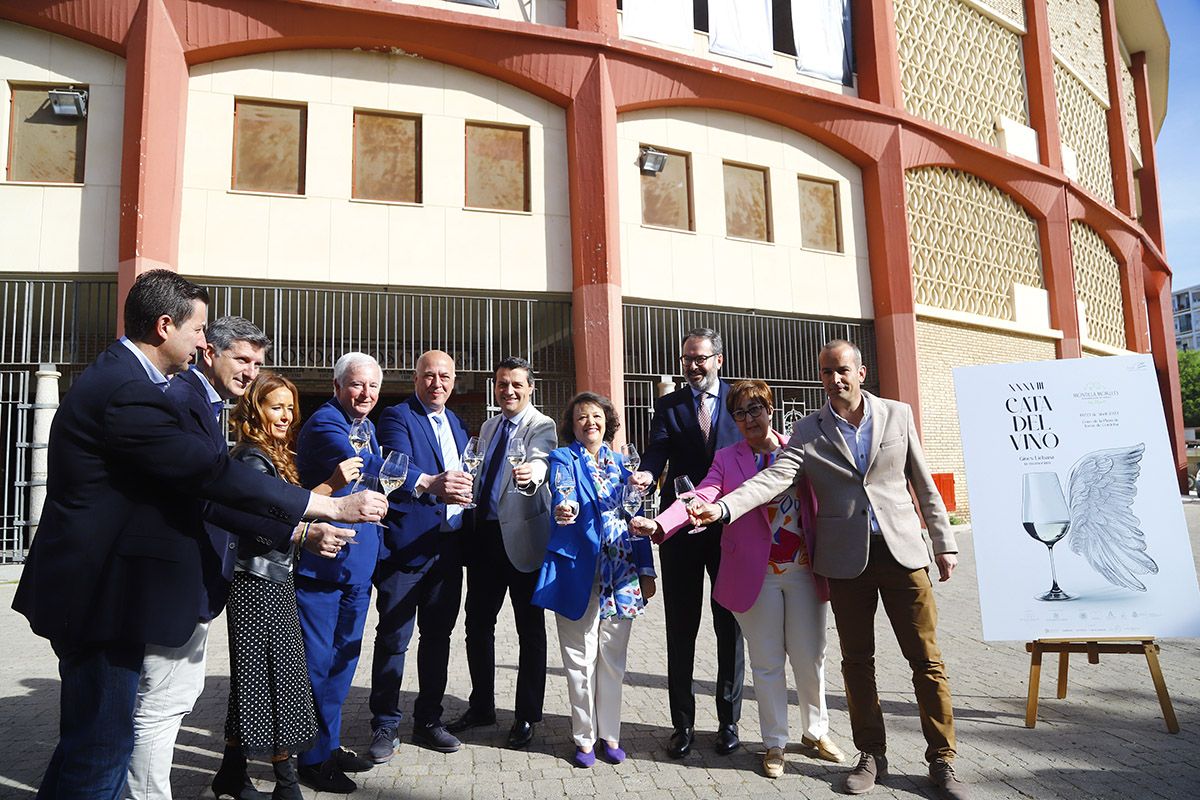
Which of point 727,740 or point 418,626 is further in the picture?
point 418,626

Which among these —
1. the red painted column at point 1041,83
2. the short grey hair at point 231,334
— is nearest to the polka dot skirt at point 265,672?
the short grey hair at point 231,334

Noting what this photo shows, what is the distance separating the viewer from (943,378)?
50.4ft

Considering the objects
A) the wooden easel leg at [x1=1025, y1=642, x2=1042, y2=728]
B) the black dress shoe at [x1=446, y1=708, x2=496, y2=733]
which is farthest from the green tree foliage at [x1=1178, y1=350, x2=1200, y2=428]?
the black dress shoe at [x1=446, y1=708, x2=496, y2=733]

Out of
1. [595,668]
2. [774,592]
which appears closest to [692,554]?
[774,592]

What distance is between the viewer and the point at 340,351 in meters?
13.1

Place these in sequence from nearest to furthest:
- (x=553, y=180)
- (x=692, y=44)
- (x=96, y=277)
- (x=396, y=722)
A: (x=396, y=722), (x=96, y=277), (x=553, y=180), (x=692, y=44)

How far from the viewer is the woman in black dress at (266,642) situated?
10.4 feet

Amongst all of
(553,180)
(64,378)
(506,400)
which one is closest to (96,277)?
Answer: (64,378)

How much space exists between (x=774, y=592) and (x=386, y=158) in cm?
1025

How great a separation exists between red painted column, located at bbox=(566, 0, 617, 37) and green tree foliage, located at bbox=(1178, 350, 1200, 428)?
201 ft

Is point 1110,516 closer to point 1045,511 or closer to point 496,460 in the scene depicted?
point 1045,511

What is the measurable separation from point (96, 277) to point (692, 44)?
10653 millimetres

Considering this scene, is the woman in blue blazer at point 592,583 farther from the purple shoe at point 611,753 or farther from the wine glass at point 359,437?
the wine glass at point 359,437

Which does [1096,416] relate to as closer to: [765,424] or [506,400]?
[765,424]
